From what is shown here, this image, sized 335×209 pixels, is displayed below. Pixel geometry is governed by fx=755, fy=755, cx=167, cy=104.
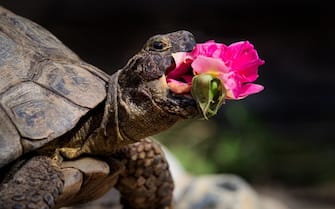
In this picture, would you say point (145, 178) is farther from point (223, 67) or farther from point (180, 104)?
point (223, 67)

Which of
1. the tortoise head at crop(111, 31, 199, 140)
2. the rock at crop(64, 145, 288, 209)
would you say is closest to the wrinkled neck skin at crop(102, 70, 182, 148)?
the tortoise head at crop(111, 31, 199, 140)

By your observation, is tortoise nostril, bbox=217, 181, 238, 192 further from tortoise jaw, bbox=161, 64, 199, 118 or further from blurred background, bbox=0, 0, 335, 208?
blurred background, bbox=0, 0, 335, 208

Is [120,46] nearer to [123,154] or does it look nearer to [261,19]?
[261,19]

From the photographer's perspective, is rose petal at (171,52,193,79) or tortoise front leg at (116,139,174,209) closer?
rose petal at (171,52,193,79)

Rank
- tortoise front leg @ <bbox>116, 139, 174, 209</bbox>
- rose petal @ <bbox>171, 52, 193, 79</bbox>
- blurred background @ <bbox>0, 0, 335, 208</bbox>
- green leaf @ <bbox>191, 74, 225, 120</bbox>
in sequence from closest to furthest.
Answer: green leaf @ <bbox>191, 74, 225, 120</bbox>, rose petal @ <bbox>171, 52, 193, 79</bbox>, tortoise front leg @ <bbox>116, 139, 174, 209</bbox>, blurred background @ <bbox>0, 0, 335, 208</bbox>

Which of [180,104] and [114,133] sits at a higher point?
[180,104]

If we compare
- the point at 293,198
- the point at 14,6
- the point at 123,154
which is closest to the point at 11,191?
the point at 123,154

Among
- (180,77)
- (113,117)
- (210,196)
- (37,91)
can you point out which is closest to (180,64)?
(180,77)

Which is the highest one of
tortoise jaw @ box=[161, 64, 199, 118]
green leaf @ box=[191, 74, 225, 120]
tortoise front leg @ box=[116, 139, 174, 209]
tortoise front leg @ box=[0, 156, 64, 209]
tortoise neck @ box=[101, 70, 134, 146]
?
green leaf @ box=[191, 74, 225, 120]
